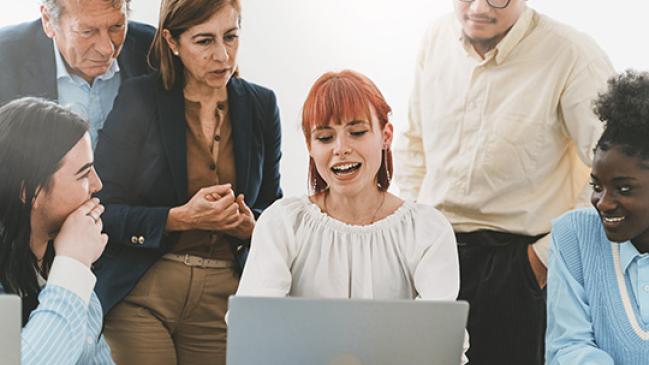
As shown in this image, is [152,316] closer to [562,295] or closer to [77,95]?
[77,95]

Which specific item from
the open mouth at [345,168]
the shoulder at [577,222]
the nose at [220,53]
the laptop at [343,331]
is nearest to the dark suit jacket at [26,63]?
the nose at [220,53]

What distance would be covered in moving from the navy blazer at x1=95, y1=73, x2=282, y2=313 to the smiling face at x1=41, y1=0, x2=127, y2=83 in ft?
0.34

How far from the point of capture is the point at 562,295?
7.30 ft

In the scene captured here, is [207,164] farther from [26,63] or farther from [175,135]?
[26,63]

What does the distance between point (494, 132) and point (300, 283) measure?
2.48 ft

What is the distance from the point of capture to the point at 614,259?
7.28 feet

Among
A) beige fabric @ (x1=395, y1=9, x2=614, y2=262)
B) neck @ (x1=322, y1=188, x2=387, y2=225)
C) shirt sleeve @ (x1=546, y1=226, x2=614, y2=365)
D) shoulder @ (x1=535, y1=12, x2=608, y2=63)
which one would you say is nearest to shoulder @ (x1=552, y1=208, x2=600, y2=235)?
shirt sleeve @ (x1=546, y1=226, x2=614, y2=365)

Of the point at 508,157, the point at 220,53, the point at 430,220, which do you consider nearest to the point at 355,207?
the point at 430,220

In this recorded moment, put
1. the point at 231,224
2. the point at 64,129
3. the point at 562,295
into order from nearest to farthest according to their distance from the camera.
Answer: the point at 562,295, the point at 64,129, the point at 231,224

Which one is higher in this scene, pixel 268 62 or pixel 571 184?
pixel 268 62

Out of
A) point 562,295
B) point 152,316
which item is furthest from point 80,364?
point 562,295

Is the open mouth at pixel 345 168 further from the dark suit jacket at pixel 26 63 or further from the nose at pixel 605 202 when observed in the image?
the dark suit jacket at pixel 26 63

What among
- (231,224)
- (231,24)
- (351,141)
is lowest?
(231,224)

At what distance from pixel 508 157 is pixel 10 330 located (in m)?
1.57
